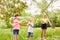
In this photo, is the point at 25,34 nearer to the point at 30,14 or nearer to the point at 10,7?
the point at 30,14

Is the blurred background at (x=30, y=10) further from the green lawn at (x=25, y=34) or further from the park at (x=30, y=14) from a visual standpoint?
the green lawn at (x=25, y=34)

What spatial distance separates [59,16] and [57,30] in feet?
2.44

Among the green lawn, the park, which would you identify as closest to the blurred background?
the park

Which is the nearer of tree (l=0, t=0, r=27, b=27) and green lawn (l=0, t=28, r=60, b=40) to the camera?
green lawn (l=0, t=28, r=60, b=40)

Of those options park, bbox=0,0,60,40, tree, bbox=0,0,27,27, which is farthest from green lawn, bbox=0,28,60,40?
tree, bbox=0,0,27,27

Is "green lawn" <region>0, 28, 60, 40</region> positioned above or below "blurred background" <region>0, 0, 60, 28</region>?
below

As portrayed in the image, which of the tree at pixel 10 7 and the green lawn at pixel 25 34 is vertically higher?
the tree at pixel 10 7

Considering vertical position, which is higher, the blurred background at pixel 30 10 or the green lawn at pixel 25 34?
the blurred background at pixel 30 10

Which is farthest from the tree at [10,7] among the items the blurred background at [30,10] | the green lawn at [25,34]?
the green lawn at [25,34]

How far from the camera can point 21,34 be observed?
10.5m

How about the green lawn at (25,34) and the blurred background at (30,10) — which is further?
the blurred background at (30,10)

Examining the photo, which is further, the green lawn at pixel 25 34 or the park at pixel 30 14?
the park at pixel 30 14

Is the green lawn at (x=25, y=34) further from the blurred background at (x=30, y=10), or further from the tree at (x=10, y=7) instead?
the tree at (x=10, y=7)

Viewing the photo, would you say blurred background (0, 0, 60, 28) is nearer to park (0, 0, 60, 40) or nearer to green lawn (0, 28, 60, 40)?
park (0, 0, 60, 40)
